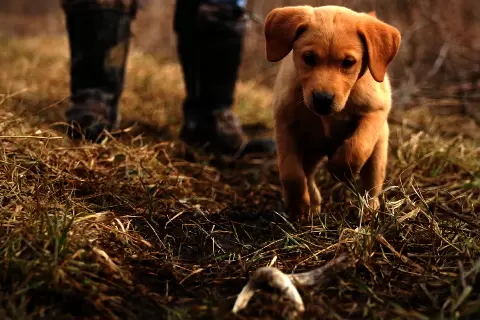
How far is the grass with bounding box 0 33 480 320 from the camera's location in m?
1.46

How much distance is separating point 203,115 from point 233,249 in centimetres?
169

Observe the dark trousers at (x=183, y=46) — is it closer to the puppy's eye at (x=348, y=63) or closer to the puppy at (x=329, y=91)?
the puppy at (x=329, y=91)

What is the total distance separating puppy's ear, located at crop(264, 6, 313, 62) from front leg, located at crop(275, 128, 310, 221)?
1.04 ft

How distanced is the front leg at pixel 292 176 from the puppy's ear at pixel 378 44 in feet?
1.34

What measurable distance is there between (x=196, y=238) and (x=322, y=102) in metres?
0.64

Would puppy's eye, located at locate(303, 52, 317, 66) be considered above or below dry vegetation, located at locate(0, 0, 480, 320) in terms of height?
above

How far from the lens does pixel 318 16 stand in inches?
80.7

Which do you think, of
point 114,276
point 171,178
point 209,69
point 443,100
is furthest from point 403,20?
point 114,276

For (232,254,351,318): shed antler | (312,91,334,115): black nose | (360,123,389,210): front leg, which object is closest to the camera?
(232,254,351,318): shed antler

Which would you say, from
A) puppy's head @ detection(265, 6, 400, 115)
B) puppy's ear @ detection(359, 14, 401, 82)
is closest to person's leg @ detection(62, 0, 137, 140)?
puppy's head @ detection(265, 6, 400, 115)

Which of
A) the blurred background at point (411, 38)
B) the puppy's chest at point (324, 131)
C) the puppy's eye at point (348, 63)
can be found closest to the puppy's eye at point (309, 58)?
the puppy's eye at point (348, 63)

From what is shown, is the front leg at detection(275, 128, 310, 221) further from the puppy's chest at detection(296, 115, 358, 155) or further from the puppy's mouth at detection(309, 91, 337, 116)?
the puppy's mouth at detection(309, 91, 337, 116)

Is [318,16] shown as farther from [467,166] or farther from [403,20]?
[403,20]

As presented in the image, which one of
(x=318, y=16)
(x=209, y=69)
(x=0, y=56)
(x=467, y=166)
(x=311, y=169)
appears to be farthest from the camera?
(x=0, y=56)
